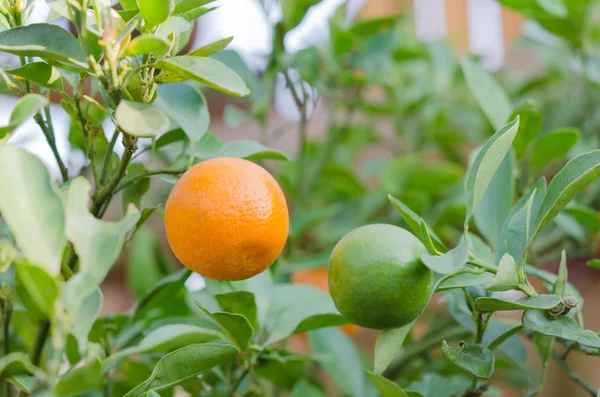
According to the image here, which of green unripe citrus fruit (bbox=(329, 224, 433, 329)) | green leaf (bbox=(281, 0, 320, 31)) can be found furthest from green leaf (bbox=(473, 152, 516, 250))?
green leaf (bbox=(281, 0, 320, 31))

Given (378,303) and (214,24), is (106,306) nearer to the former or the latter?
(214,24)

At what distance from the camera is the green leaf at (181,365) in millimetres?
477

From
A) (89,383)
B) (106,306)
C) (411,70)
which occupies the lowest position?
(106,306)

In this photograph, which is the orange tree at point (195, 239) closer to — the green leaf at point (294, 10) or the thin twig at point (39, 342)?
the thin twig at point (39, 342)

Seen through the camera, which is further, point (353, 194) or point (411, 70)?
point (411, 70)

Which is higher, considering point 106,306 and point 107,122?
point 107,122

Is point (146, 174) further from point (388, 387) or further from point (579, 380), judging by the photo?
point (579, 380)

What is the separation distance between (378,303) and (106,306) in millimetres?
1194

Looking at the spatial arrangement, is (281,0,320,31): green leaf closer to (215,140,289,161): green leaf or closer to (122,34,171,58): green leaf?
(215,140,289,161): green leaf

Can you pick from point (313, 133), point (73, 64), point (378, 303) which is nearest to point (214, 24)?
point (313, 133)

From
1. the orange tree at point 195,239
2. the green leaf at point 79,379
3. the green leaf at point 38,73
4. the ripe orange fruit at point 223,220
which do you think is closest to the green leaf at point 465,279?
the orange tree at point 195,239

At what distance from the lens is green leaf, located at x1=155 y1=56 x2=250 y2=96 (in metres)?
0.44

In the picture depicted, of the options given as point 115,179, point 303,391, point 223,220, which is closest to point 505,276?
point 223,220

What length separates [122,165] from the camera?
0.49 meters
